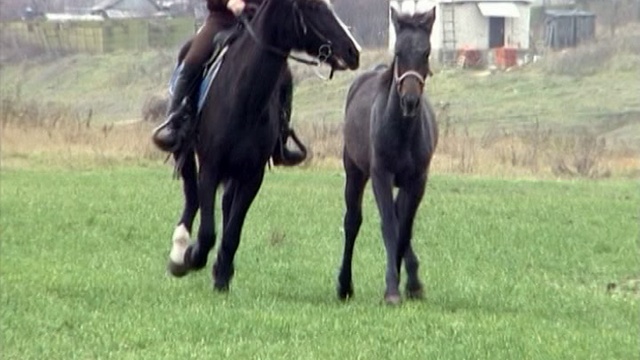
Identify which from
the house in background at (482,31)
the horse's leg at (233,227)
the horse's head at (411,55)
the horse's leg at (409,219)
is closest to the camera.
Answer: the horse's head at (411,55)

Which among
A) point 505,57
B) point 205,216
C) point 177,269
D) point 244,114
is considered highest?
point 244,114

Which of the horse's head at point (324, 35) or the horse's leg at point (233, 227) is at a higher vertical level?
the horse's head at point (324, 35)

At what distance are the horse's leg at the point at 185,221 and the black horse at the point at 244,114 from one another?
1 cm

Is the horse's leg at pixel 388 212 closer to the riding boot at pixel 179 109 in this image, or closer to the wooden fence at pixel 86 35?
the riding boot at pixel 179 109

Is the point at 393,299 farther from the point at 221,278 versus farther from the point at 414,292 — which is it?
the point at 221,278

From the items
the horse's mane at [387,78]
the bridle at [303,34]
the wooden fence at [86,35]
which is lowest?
the wooden fence at [86,35]

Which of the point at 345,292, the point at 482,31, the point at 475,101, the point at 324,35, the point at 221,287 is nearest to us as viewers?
the point at 324,35

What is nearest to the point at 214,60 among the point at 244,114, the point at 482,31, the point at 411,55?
the point at 244,114

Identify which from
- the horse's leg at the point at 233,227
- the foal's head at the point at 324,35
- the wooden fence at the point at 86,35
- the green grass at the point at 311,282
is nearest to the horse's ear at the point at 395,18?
the foal's head at the point at 324,35

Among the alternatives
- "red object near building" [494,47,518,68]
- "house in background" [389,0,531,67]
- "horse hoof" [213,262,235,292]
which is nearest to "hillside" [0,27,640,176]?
"red object near building" [494,47,518,68]

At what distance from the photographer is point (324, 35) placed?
1126 centimetres

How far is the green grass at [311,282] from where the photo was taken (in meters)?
9.20

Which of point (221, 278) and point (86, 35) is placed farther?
point (86, 35)

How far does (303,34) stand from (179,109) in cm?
129
